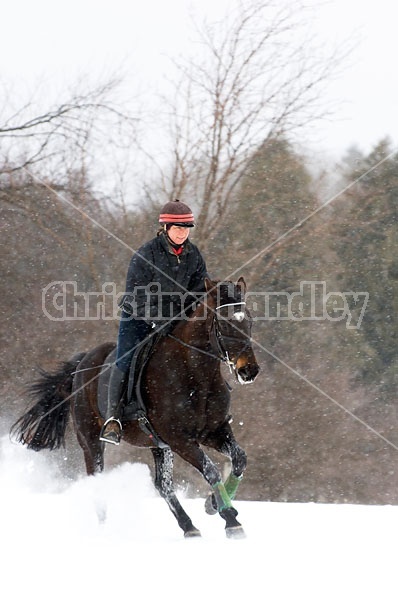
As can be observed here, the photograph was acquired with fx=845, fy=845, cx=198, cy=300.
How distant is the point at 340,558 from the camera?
191 inches

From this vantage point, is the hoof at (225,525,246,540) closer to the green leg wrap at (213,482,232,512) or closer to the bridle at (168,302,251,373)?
the green leg wrap at (213,482,232,512)

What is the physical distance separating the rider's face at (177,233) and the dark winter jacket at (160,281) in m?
0.08

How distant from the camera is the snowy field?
415 centimetres

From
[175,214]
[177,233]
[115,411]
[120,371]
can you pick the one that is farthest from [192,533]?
[175,214]

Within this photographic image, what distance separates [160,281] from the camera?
261 inches

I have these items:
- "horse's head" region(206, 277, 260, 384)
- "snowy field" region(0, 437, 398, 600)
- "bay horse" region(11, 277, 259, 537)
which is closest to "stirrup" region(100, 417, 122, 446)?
"bay horse" region(11, 277, 259, 537)

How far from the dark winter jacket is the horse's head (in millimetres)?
547

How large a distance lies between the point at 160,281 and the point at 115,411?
112cm

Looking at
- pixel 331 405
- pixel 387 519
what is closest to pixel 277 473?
pixel 331 405

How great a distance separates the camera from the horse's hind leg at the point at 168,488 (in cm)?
627

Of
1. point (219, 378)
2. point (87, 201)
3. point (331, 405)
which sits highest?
point (87, 201)

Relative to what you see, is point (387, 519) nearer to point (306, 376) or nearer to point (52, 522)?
point (52, 522)

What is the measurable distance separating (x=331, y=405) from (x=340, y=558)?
41.9ft

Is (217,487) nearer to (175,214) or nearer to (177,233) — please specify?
(177,233)
